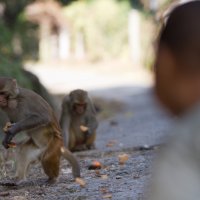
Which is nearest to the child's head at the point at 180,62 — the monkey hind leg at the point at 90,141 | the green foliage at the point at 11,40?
the monkey hind leg at the point at 90,141

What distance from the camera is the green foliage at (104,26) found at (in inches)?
1917

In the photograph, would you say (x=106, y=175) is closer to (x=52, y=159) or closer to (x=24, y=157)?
(x=52, y=159)

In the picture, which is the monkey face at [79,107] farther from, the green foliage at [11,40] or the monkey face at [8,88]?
the monkey face at [8,88]

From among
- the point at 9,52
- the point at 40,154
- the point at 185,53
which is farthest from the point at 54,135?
the point at 9,52

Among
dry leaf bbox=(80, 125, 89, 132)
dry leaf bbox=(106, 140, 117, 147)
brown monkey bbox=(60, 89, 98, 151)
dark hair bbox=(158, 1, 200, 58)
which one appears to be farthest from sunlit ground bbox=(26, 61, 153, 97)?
dark hair bbox=(158, 1, 200, 58)

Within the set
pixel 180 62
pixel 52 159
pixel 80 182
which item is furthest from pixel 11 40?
pixel 180 62

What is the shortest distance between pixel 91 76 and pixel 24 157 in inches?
1189

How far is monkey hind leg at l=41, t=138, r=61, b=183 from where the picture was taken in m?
7.55

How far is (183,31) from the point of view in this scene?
2021mm

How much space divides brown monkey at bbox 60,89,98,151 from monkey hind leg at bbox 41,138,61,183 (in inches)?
126

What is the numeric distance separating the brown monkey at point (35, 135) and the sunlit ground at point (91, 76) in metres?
14.7

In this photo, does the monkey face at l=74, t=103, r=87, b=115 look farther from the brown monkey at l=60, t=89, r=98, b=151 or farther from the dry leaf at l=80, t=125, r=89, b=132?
the dry leaf at l=80, t=125, r=89, b=132

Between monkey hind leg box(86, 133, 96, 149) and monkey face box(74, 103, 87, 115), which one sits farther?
monkey hind leg box(86, 133, 96, 149)

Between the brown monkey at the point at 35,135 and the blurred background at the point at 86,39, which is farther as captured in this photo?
the blurred background at the point at 86,39
